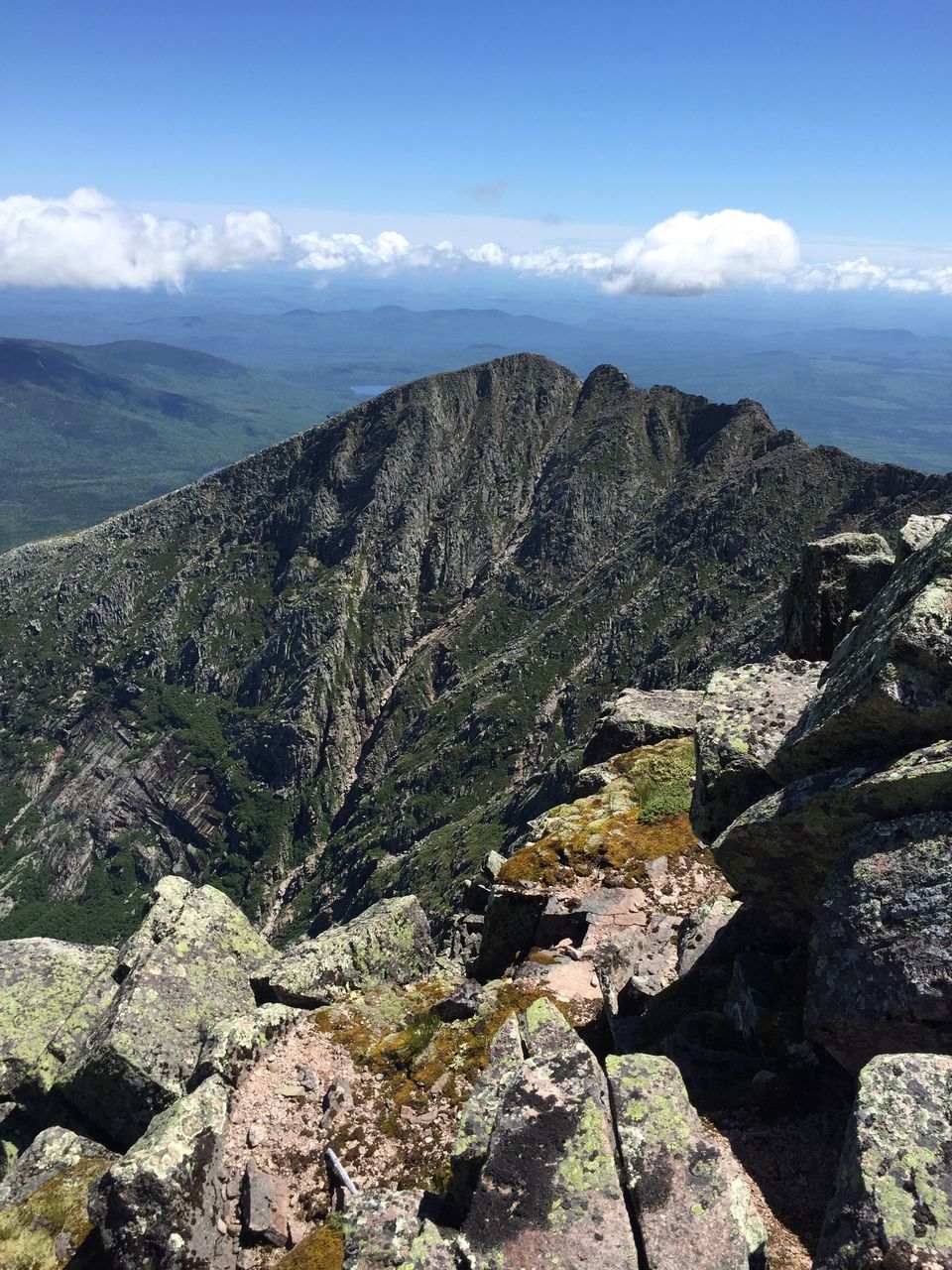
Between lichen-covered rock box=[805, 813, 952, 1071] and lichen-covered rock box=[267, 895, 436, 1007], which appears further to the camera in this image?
lichen-covered rock box=[267, 895, 436, 1007]

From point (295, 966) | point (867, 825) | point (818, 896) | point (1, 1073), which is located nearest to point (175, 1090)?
point (295, 966)

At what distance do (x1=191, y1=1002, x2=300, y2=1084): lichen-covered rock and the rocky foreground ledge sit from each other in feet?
0.27

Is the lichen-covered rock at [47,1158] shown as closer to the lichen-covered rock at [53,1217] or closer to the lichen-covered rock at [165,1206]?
the lichen-covered rock at [53,1217]

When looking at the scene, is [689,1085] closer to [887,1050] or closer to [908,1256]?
[887,1050]

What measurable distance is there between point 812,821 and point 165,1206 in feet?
55.0

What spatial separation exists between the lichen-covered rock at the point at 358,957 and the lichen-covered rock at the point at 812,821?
13821 mm

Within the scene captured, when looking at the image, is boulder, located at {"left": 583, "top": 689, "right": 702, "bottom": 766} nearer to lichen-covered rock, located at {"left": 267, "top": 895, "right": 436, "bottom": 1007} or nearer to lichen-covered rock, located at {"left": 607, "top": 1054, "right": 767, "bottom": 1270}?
lichen-covered rock, located at {"left": 267, "top": 895, "right": 436, "bottom": 1007}

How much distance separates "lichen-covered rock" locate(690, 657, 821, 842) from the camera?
61.6 feet

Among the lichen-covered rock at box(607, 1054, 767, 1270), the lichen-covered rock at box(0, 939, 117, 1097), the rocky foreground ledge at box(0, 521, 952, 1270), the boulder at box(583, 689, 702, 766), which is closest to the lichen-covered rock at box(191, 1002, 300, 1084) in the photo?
the rocky foreground ledge at box(0, 521, 952, 1270)

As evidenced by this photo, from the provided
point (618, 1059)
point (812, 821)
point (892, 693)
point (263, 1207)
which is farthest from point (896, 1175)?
point (263, 1207)

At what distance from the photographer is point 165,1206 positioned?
15.5 metres

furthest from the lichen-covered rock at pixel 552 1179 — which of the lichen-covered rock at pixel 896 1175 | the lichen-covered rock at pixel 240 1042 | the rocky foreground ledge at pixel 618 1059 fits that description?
the lichen-covered rock at pixel 240 1042

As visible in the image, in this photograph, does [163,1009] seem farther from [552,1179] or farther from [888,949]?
[888,949]

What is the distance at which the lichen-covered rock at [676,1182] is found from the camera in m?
11.0
